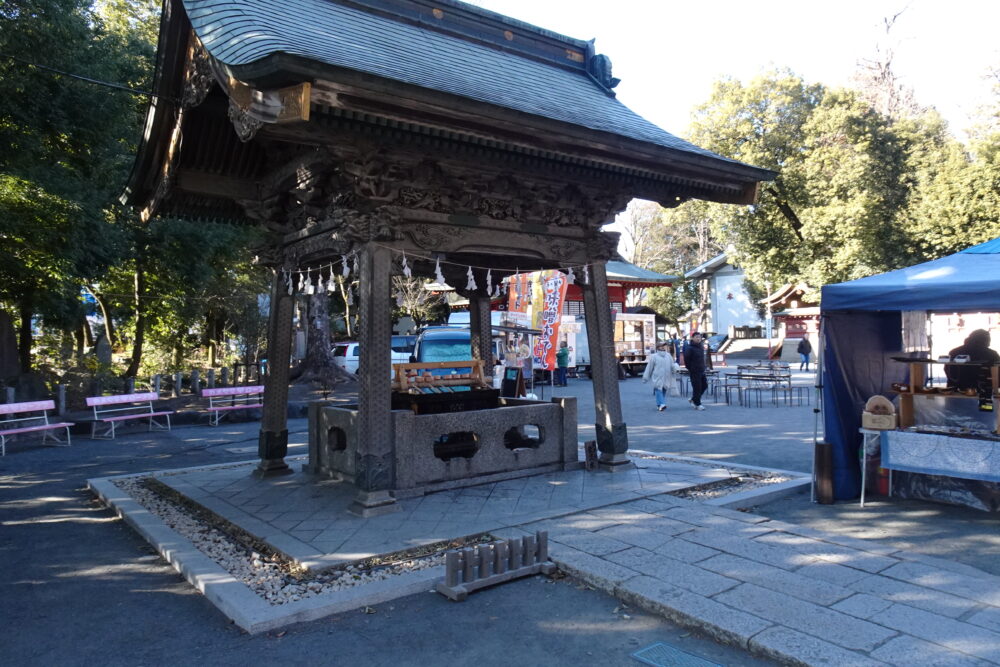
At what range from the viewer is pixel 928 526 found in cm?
535

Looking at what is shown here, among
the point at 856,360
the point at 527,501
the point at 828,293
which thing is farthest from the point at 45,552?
the point at 856,360

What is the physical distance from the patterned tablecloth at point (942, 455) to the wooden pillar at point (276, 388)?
6282 millimetres

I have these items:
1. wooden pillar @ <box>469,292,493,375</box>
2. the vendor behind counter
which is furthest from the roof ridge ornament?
the vendor behind counter

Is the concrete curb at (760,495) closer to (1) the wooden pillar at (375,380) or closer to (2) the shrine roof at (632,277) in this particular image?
(1) the wooden pillar at (375,380)

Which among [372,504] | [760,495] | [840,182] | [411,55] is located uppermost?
[840,182]

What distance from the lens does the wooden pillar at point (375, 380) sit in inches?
222

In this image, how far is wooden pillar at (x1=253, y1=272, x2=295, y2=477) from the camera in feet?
24.2

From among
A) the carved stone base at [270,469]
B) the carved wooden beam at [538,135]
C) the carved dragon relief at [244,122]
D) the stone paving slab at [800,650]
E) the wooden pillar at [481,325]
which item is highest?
the carved wooden beam at [538,135]

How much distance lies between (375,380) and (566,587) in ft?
8.36

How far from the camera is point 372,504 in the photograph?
5488mm

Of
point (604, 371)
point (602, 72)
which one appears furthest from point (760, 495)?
point (602, 72)

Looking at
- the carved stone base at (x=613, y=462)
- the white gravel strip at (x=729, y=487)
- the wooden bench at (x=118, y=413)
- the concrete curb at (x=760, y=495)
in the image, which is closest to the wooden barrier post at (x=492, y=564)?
the concrete curb at (x=760, y=495)

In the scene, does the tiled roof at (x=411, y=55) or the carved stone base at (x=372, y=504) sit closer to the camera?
the tiled roof at (x=411, y=55)

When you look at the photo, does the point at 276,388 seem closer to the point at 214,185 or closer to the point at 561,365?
the point at 214,185
